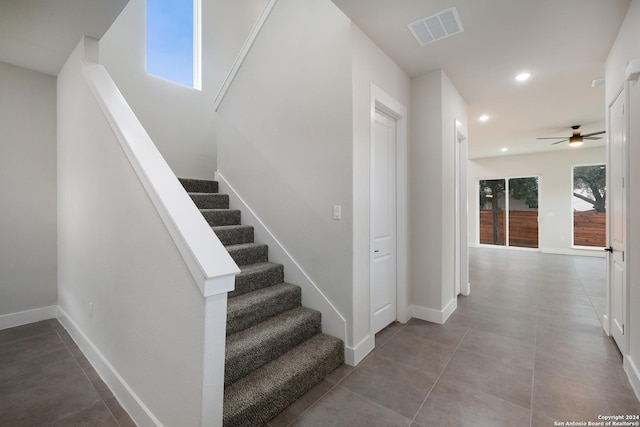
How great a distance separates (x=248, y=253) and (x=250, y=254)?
1.0 inches

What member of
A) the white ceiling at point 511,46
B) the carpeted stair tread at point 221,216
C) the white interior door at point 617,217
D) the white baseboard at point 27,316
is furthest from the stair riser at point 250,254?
the white interior door at point 617,217

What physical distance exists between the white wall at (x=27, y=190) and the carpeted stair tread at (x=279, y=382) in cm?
295

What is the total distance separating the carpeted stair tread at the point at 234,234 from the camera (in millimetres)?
2906

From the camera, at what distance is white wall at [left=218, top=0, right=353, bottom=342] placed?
2.40m

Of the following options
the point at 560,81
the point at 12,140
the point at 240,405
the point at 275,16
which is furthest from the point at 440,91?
the point at 12,140

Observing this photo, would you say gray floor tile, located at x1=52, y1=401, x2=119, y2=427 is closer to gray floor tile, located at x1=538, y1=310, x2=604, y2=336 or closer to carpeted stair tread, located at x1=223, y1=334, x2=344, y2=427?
carpeted stair tread, located at x1=223, y1=334, x2=344, y2=427

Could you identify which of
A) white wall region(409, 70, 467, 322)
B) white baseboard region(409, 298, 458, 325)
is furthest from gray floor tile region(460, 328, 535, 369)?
white wall region(409, 70, 467, 322)

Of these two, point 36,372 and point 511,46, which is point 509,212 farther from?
point 36,372

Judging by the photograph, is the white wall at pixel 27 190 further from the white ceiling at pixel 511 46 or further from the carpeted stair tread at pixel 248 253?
the white ceiling at pixel 511 46

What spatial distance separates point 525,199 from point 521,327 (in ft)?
23.1

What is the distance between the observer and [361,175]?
8.01ft

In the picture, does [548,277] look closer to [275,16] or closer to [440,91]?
[440,91]

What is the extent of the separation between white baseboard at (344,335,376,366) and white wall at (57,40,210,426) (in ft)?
4.40

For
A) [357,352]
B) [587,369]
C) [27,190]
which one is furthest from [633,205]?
[27,190]
